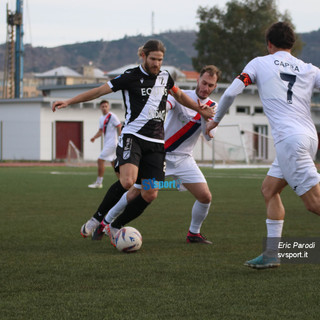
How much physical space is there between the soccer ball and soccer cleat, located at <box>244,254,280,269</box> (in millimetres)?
1501

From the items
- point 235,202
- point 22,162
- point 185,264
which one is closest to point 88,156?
point 22,162

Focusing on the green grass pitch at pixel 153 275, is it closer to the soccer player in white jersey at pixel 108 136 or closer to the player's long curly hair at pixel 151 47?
the player's long curly hair at pixel 151 47

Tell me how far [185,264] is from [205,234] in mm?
2365

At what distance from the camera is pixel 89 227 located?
8.12 metres

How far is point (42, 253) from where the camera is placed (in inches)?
280

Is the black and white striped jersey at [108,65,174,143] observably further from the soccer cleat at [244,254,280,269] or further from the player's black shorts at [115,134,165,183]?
the soccer cleat at [244,254,280,269]

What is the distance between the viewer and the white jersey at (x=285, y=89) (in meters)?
5.70

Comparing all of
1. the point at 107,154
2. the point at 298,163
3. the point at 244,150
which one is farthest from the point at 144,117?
the point at 244,150

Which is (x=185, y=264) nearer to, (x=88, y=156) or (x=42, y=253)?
(x=42, y=253)

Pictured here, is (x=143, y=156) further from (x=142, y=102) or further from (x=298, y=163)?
(x=298, y=163)

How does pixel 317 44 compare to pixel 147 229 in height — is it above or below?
above

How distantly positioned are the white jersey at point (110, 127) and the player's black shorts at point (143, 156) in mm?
11516

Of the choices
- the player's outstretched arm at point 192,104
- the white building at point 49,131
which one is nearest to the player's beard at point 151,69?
the player's outstretched arm at point 192,104

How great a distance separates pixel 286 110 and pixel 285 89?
17 centimetres
